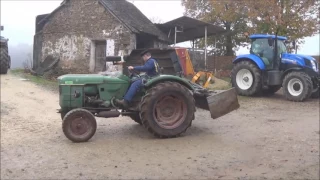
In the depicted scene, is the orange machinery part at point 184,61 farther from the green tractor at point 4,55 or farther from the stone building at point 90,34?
the green tractor at point 4,55

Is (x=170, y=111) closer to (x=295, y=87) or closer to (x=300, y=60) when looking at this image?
(x=295, y=87)

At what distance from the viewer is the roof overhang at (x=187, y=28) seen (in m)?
18.7

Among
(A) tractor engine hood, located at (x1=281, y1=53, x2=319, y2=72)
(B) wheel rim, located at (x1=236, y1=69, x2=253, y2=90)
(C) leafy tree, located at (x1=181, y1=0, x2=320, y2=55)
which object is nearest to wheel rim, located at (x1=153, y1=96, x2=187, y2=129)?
(B) wheel rim, located at (x1=236, y1=69, x2=253, y2=90)

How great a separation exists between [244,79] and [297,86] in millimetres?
1906

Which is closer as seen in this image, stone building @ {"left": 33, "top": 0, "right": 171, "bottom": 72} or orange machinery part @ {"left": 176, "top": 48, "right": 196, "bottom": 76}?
orange machinery part @ {"left": 176, "top": 48, "right": 196, "bottom": 76}

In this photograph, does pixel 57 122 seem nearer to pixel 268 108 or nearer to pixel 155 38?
pixel 268 108

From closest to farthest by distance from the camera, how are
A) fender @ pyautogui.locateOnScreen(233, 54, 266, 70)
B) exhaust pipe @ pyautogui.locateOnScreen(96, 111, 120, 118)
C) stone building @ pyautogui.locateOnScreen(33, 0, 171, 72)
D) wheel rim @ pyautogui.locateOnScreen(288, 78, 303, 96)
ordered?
exhaust pipe @ pyautogui.locateOnScreen(96, 111, 120, 118), wheel rim @ pyautogui.locateOnScreen(288, 78, 303, 96), fender @ pyautogui.locateOnScreen(233, 54, 266, 70), stone building @ pyautogui.locateOnScreen(33, 0, 171, 72)

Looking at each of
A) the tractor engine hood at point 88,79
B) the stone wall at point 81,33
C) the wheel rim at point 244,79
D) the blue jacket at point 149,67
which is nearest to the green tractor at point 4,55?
the stone wall at point 81,33

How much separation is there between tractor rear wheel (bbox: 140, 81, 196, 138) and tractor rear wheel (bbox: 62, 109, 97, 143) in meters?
0.98

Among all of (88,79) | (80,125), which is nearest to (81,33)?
(88,79)

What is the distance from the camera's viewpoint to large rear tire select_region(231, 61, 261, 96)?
14008 mm

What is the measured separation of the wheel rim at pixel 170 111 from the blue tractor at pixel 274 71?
660cm

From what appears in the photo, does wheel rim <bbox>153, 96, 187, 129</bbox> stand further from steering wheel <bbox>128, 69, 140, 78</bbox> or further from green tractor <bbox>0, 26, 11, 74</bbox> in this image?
green tractor <bbox>0, 26, 11, 74</bbox>

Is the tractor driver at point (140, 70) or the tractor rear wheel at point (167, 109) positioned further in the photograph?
the tractor driver at point (140, 70)
